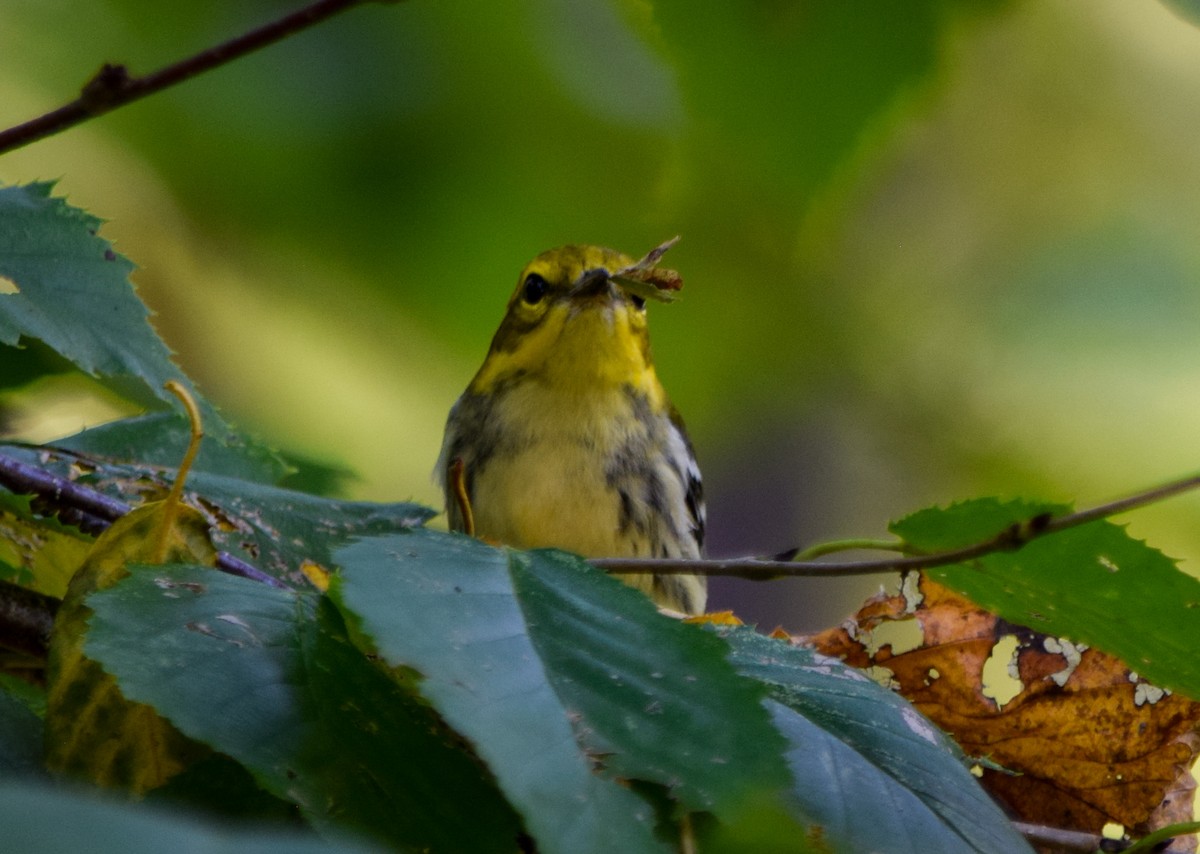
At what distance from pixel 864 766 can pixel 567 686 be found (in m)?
0.20

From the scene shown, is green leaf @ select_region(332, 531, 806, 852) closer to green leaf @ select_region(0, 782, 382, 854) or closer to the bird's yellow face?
green leaf @ select_region(0, 782, 382, 854)

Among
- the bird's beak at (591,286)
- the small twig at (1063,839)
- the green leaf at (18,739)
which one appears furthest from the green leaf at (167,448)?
the bird's beak at (591,286)

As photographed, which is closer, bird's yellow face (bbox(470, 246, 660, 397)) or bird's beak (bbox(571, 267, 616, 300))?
bird's beak (bbox(571, 267, 616, 300))

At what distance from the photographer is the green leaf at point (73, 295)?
40.6 inches

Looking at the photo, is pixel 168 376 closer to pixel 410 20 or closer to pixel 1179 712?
pixel 410 20

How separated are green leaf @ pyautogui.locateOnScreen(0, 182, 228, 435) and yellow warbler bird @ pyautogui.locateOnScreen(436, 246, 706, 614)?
3.69 ft

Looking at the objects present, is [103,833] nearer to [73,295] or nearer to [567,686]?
[567,686]

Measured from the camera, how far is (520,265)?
1.60 m

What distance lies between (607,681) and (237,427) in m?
0.82

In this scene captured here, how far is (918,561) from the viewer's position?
86cm

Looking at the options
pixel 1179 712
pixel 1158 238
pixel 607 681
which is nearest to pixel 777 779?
pixel 607 681

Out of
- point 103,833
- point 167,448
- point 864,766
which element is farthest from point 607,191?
point 103,833

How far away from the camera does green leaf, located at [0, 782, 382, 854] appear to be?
33 cm

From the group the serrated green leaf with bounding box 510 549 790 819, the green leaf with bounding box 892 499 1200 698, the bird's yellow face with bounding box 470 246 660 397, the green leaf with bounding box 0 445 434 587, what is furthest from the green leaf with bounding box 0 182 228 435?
the bird's yellow face with bounding box 470 246 660 397
